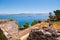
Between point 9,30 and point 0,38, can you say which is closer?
point 0,38

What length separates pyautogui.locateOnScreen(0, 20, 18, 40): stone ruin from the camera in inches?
498

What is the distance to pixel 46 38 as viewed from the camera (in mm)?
13641

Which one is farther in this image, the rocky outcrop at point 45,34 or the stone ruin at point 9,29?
the rocky outcrop at point 45,34

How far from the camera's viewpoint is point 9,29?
1338cm

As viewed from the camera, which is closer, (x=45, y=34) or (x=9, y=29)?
(x=9, y=29)

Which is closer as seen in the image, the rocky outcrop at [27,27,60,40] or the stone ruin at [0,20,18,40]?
the stone ruin at [0,20,18,40]

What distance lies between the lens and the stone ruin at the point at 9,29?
1266 centimetres

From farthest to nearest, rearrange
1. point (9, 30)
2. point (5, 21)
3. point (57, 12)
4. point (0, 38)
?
point (57, 12), point (5, 21), point (9, 30), point (0, 38)

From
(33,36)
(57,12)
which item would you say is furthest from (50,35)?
(57,12)

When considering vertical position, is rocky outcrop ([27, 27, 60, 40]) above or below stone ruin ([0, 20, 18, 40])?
below

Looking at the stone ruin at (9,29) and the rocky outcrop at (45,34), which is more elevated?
the stone ruin at (9,29)

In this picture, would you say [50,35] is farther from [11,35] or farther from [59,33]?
[11,35]

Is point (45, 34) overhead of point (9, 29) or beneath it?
beneath

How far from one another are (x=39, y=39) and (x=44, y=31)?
766mm
